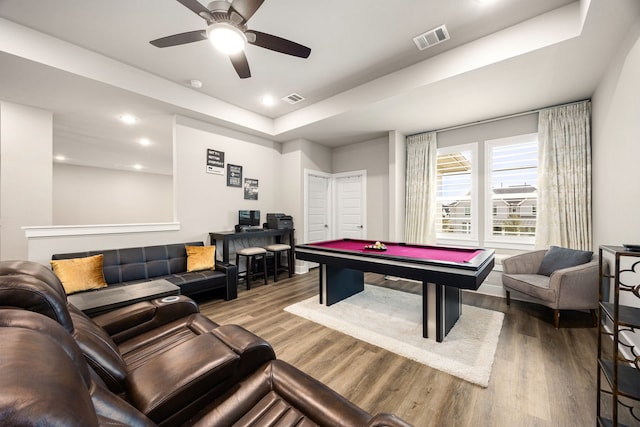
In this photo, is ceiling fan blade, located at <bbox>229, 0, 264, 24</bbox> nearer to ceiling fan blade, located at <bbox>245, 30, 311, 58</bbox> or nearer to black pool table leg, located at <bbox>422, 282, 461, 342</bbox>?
ceiling fan blade, located at <bbox>245, 30, 311, 58</bbox>

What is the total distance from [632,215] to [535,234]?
166 centimetres

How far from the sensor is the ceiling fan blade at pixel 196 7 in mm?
1873

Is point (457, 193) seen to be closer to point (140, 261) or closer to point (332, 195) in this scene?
point (332, 195)

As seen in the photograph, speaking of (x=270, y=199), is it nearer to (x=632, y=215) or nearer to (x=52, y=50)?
(x=52, y=50)

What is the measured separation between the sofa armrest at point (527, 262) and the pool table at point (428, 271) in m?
0.92

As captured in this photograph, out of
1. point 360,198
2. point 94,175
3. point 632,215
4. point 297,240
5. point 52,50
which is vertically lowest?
point 297,240

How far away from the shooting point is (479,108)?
12.1ft

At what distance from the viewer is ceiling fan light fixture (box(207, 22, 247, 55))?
2.09m

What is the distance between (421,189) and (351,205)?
1652 mm

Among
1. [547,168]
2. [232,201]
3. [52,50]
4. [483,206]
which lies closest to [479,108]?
[547,168]

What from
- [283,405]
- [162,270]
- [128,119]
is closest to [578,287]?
[283,405]

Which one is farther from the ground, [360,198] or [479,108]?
[479,108]

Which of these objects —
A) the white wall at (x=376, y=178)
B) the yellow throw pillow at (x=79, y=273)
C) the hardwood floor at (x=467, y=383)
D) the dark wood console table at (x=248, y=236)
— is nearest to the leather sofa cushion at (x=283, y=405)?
the hardwood floor at (x=467, y=383)

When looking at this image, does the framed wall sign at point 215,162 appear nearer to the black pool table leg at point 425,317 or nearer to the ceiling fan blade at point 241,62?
the ceiling fan blade at point 241,62
